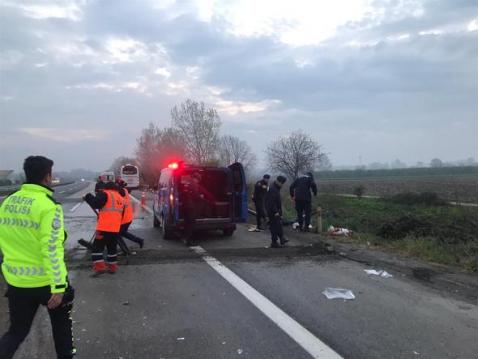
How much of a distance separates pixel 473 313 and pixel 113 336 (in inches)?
170

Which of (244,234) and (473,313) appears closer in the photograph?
(473,313)

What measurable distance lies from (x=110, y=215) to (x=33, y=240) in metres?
4.42

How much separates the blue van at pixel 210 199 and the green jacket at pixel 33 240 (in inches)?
295

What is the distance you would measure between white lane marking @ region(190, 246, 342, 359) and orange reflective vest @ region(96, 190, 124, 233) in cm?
195

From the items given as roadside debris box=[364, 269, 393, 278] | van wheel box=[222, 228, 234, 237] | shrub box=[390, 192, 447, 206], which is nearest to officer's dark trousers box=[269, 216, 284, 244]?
van wheel box=[222, 228, 234, 237]

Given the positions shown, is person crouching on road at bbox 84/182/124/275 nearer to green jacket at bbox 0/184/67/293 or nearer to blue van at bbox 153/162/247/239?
blue van at bbox 153/162/247/239

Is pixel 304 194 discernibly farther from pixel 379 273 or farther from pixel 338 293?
pixel 338 293

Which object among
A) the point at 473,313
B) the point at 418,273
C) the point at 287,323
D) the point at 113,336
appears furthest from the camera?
the point at 418,273

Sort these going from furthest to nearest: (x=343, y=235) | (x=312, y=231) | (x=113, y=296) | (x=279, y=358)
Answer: (x=312, y=231) < (x=343, y=235) < (x=113, y=296) < (x=279, y=358)

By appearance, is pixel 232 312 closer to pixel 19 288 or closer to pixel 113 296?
pixel 113 296

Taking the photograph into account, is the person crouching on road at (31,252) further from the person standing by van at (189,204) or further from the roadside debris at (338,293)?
the person standing by van at (189,204)

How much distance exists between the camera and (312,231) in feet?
40.9

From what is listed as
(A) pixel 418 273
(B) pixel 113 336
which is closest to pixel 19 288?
(B) pixel 113 336

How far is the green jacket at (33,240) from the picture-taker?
326 cm
